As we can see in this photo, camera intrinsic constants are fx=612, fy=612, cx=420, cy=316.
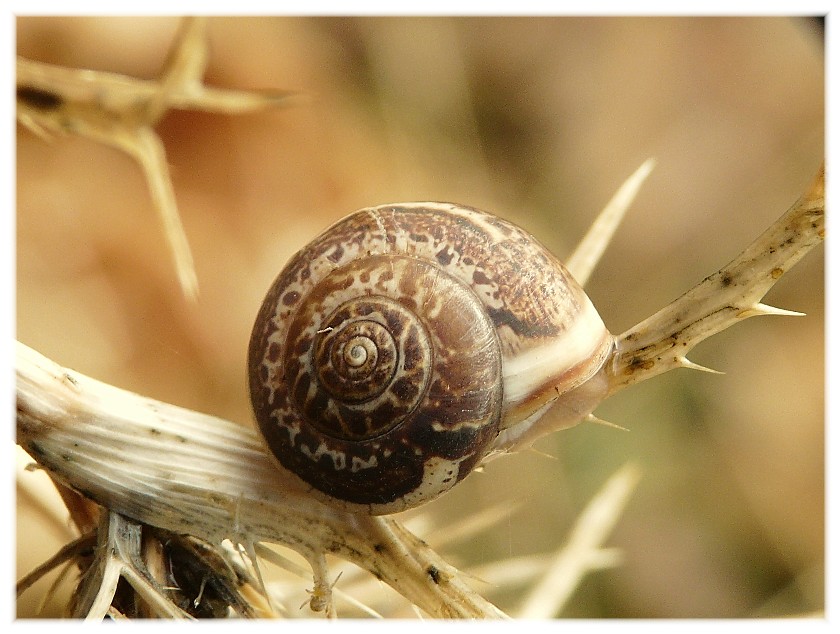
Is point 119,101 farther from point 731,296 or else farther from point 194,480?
point 731,296

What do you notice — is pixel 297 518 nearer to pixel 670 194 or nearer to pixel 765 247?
pixel 765 247

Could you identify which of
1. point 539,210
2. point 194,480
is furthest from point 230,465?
point 539,210

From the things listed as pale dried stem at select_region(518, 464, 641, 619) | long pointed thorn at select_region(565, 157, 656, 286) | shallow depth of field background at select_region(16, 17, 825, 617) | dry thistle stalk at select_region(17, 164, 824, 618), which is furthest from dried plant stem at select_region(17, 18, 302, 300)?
pale dried stem at select_region(518, 464, 641, 619)

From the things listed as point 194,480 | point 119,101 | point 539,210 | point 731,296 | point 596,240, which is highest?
point 539,210

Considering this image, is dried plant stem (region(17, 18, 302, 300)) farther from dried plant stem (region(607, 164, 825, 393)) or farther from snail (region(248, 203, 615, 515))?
dried plant stem (region(607, 164, 825, 393))

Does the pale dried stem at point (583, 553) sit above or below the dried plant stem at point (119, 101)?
below

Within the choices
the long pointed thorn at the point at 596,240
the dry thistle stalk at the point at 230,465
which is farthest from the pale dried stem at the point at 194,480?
the long pointed thorn at the point at 596,240

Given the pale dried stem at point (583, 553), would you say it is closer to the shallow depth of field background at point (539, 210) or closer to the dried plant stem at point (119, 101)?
the shallow depth of field background at point (539, 210)
